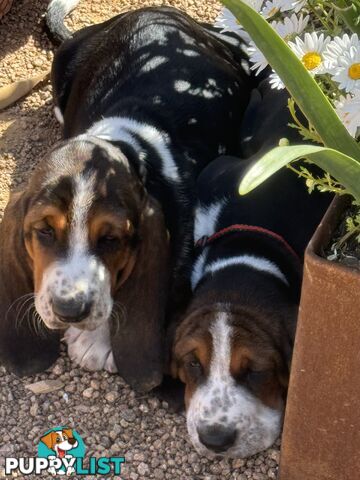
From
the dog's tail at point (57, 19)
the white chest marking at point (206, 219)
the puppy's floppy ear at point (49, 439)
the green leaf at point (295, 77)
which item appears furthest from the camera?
the dog's tail at point (57, 19)

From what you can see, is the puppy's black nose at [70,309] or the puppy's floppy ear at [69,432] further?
the puppy's floppy ear at [69,432]

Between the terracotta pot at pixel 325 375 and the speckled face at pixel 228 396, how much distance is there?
18 cm

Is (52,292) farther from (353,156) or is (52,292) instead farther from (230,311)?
(353,156)

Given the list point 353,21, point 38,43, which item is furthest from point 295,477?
point 38,43

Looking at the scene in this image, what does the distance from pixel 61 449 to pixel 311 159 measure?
177 centimetres

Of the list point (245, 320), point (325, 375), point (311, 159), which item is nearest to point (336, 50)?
point (311, 159)

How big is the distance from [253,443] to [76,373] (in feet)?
3.08

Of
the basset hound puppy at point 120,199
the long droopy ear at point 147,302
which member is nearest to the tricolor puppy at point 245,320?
the long droopy ear at point 147,302

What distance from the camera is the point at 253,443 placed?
3.38 metres

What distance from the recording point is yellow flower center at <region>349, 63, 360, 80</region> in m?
2.48

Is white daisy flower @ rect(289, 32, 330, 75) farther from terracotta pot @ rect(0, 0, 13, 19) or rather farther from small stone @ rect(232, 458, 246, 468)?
terracotta pot @ rect(0, 0, 13, 19)

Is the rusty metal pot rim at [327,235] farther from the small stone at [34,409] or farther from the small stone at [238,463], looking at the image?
the small stone at [34,409]

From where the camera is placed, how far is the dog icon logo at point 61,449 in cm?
355

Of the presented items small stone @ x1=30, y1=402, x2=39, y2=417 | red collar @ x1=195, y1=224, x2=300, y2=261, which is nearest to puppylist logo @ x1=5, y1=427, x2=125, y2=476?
small stone @ x1=30, y1=402, x2=39, y2=417
